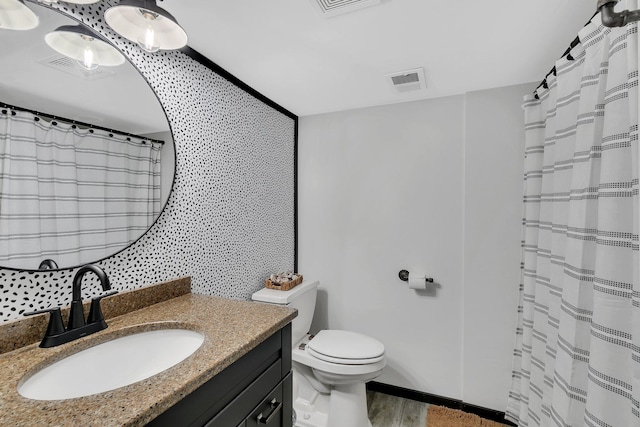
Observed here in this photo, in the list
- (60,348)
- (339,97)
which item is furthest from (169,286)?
(339,97)

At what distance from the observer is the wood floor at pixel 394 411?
201cm

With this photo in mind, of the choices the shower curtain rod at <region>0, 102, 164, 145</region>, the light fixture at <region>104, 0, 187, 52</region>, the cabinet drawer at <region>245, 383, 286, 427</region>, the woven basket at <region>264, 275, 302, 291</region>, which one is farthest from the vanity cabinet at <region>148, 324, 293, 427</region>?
the light fixture at <region>104, 0, 187, 52</region>

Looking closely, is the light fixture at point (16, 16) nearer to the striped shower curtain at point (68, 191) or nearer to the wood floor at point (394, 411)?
the striped shower curtain at point (68, 191)

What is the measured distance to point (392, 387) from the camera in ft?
7.55

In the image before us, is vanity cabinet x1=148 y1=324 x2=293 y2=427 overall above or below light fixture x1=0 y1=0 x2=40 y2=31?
below

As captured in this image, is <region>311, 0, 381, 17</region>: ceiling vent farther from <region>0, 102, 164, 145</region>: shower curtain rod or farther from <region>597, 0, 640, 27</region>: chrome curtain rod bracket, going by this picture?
<region>0, 102, 164, 145</region>: shower curtain rod

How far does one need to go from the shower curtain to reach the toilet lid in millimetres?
804

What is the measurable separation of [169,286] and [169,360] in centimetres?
42

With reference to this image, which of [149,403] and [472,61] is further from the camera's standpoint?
[472,61]

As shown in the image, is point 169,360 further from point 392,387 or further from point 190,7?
point 392,387

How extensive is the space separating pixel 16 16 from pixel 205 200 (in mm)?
949

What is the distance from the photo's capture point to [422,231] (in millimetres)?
2227

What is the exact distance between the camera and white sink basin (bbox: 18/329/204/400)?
0.85 metres

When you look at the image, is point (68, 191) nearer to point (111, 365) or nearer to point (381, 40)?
point (111, 365)
